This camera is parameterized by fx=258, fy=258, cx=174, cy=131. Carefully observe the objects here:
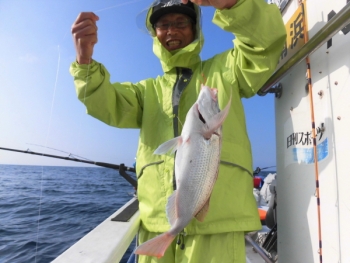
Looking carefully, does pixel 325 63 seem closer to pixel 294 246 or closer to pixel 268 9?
pixel 268 9

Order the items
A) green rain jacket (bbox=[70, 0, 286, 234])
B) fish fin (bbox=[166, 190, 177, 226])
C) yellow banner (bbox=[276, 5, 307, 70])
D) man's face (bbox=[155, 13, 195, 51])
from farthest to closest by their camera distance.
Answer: man's face (bbox=[155, 13, 195, 51]), yellow banner (bbox=[276, 5, 307, 70]), green rain jacket (bbox=[70, 0, 286, 234]), fish fin (bbox=[166, 190, 177, 226])

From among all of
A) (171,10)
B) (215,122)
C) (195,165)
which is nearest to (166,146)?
(195,165)

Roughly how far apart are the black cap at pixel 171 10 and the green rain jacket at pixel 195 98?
165mm

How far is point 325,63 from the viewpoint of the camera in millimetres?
1494

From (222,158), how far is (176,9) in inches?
56.2

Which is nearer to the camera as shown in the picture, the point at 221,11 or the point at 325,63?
the point at 325,63

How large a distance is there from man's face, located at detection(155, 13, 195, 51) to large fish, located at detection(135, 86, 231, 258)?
918 mm

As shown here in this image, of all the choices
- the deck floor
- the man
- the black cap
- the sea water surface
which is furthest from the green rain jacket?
the sea water surface

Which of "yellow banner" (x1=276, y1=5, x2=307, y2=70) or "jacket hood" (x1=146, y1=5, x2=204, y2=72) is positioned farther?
"jacket hood" (x1=146, y1=5, x2=204, y2=72)

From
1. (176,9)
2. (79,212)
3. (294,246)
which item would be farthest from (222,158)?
(79,212)

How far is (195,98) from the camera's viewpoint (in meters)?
2.03

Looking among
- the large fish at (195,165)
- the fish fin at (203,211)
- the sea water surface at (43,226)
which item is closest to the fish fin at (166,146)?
the large fish at (195,165)

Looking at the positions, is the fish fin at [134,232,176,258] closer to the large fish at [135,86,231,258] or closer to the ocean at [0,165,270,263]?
the large fish at [135,86,231,258]

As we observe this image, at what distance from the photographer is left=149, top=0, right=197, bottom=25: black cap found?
2.32m
